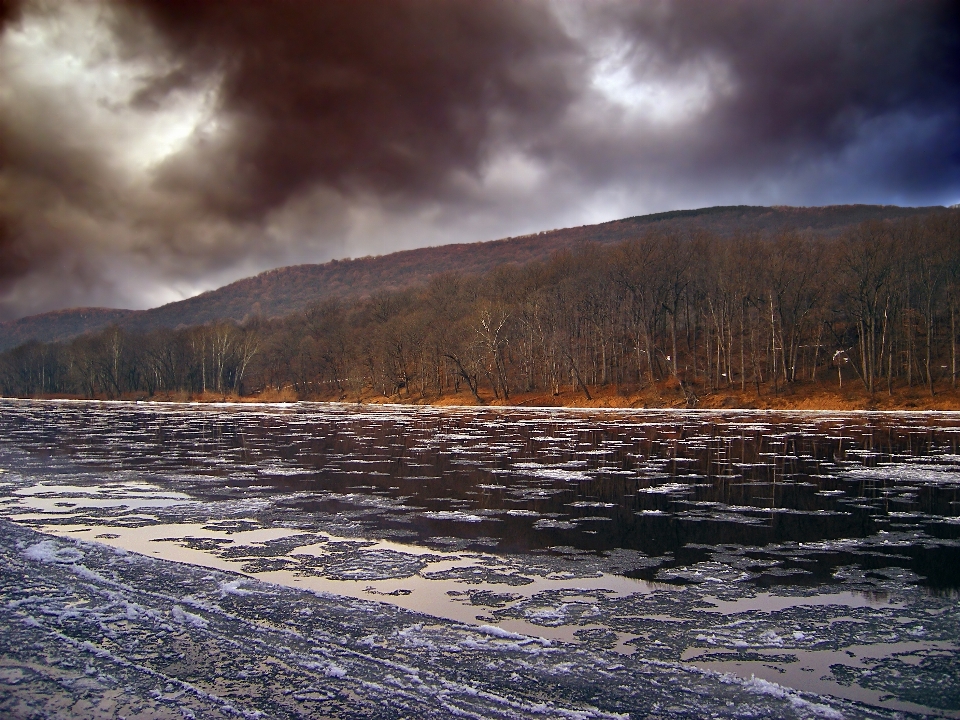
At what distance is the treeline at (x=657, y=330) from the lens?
2486 inches

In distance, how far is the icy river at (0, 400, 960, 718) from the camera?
525 centimetres

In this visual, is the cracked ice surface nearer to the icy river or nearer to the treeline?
the icy river

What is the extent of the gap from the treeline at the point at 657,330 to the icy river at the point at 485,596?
170ft

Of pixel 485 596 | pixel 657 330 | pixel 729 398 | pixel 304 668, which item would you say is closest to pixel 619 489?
pixel 485 596

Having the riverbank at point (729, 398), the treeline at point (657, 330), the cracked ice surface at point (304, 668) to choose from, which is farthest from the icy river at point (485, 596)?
the treeline at point (657, 330)

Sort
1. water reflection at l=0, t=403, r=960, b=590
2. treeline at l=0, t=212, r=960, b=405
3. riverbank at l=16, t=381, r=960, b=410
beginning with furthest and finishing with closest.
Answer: treeline at l=0, t=212, r=960, b=405 < riverbank at l=16, t=381, r=960, b=410 < water reflection at l=0, t=403, r=960, b=590

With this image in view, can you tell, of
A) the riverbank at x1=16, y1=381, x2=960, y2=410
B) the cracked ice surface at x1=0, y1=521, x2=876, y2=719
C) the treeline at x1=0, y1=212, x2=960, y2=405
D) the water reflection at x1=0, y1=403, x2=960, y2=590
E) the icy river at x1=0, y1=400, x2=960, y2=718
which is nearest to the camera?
the cracked ice surface at x1=0, y1=521, x2=876, y2=719

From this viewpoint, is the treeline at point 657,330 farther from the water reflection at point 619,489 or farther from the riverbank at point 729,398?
the water reflection at point 619,489

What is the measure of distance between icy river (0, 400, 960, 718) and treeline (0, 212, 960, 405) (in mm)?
51827

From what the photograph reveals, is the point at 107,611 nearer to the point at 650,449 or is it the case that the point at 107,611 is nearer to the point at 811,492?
the point at 811,492

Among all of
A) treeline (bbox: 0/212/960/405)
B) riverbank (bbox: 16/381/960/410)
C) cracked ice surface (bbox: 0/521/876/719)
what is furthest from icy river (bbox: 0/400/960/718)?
treeline (bbox: 0/212/960/405)

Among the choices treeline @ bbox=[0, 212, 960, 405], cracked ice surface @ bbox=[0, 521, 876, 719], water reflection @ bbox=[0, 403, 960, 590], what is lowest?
water reflection @ bbox=[0, 403, 960, 590]

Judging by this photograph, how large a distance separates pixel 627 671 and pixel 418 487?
11659 millimetres

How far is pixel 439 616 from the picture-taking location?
7.12 metres
